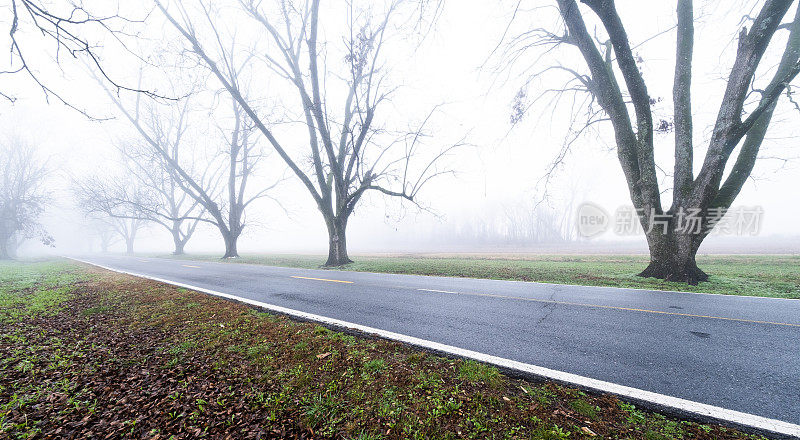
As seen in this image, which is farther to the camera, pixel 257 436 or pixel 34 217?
pixel 34 217

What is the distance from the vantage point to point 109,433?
6.81ft

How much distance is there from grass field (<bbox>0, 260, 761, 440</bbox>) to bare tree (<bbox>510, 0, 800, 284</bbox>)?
8.70 m

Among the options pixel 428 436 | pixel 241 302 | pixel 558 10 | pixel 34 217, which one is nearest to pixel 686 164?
pixel 558 10

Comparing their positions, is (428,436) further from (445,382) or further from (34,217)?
(34,217)

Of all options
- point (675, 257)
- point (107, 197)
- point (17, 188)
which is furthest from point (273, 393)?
point (17, 188)

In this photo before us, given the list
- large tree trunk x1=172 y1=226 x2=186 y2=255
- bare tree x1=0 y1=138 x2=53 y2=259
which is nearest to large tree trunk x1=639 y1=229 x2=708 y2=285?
large tree trunk x1=172 y1=226 x2=186 y2=255

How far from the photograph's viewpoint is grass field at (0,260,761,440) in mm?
2111

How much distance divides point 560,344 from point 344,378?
2823mm

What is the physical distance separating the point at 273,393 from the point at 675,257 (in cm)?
1108

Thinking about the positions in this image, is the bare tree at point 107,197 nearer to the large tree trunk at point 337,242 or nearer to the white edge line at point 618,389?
the large tree trunk at point 337,242

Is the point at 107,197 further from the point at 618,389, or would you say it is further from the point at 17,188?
the point at 618,389

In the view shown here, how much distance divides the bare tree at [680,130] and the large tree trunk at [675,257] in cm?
2

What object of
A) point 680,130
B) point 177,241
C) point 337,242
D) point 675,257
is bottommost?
point 675,257

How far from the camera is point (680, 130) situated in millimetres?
8648
